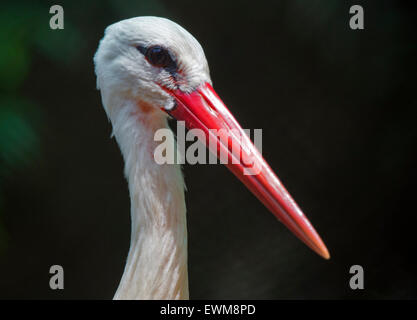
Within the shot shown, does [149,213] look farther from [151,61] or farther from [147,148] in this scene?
[151,61]

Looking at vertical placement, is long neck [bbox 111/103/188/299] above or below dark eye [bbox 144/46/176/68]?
below

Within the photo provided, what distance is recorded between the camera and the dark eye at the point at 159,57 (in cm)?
84

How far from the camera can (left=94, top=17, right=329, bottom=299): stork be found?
838mm

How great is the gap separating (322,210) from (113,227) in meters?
0.74

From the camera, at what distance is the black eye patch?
84 centimetres

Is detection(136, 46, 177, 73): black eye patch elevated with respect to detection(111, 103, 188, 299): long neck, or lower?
elevated

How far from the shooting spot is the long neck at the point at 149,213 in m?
0.85

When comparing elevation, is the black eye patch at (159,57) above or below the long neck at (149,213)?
above

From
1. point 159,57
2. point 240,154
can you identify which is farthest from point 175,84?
point 240,154

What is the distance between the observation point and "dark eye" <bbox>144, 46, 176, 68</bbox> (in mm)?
838

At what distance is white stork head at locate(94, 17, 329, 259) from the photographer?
2.69 ft

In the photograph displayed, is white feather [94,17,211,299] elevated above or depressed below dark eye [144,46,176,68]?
below

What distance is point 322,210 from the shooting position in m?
1.51

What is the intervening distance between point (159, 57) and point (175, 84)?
6 cm
